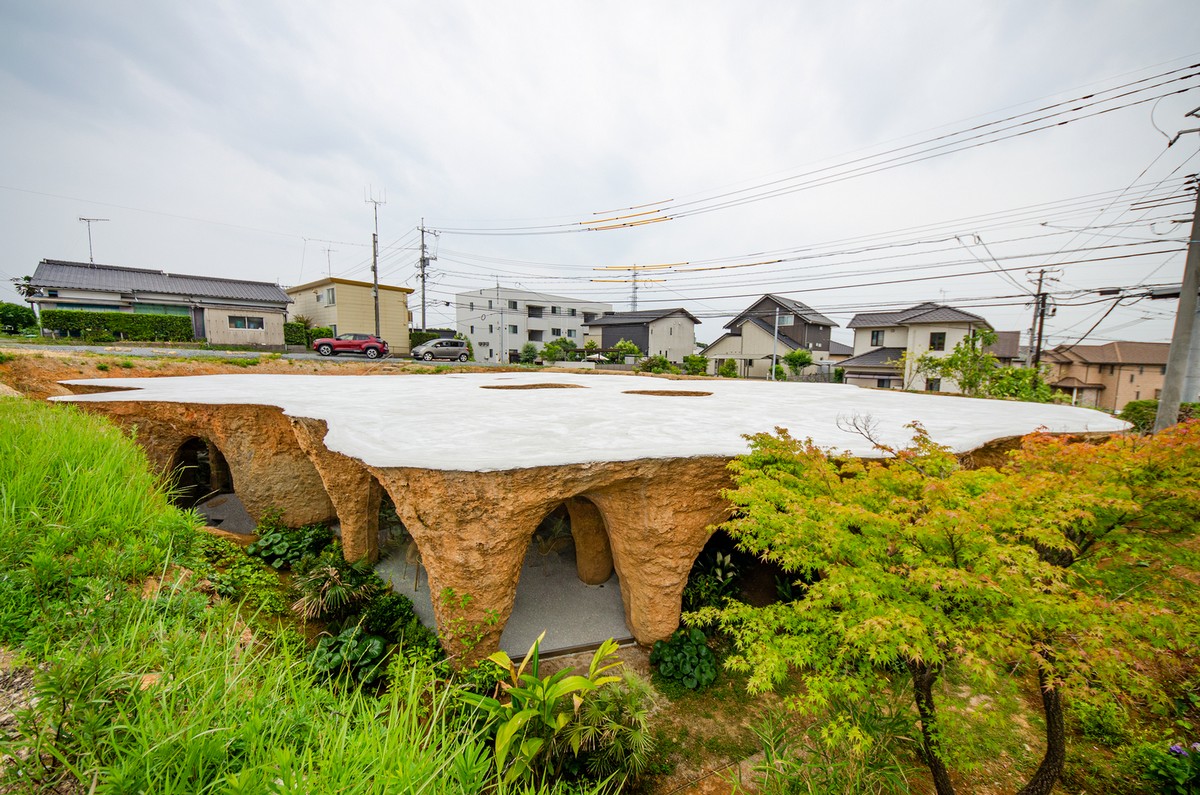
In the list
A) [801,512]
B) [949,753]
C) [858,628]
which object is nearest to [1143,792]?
[949,753]

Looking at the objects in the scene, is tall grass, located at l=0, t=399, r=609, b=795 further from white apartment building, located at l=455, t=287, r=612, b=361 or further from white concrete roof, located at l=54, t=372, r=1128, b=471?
white apartment building, located at l=455, t=287, r=612, b=361

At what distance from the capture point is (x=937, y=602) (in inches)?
160

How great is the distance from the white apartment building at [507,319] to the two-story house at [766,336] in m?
20.6

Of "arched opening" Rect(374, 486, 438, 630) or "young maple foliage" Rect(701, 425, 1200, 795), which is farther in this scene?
"arched opening" Rect(374, 486, 438, 630)

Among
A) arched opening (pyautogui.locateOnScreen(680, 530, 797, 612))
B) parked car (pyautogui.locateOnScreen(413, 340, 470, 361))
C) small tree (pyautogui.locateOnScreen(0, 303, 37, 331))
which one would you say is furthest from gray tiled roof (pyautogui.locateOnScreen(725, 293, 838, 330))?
small tree (pyautogui.locateOnScreen(0, 303, 37, 331))

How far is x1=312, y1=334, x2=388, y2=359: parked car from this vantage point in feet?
92.5

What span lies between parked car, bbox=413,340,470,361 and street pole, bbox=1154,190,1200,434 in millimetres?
34271

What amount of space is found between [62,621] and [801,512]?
21.2 feet

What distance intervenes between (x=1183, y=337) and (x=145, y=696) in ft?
64.2

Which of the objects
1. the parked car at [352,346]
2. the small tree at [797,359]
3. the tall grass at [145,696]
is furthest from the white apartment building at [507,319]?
the tall grass at [145,696]

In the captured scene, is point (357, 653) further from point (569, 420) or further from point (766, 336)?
point (766, 336)

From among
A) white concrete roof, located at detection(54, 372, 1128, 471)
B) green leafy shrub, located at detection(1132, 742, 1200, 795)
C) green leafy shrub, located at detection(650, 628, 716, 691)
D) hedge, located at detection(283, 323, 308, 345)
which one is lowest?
green leafy shrub, located at detection(650, 628, 716, 691)

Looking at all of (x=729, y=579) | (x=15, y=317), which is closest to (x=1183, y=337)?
(x=729, y=579)

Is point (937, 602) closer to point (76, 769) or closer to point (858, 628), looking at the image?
point (858, 628)
